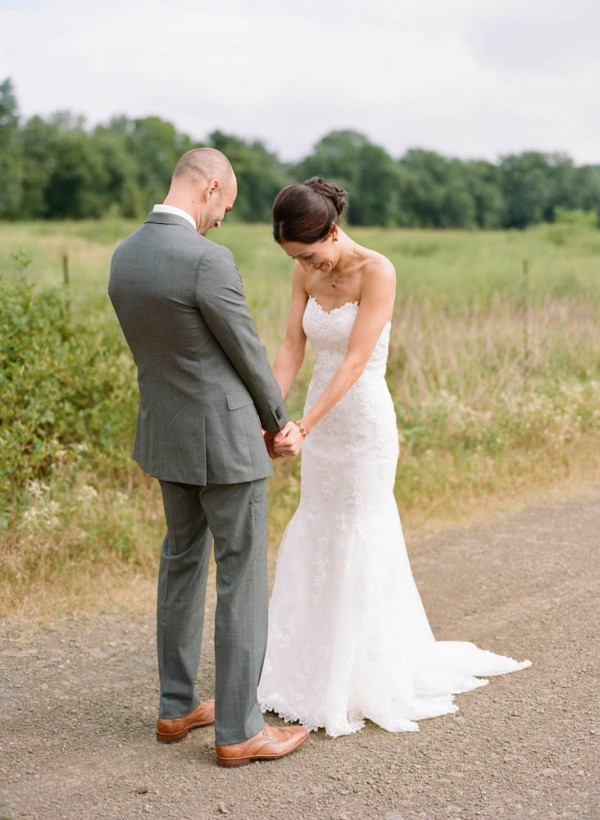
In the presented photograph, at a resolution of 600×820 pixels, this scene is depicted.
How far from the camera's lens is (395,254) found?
3478cm

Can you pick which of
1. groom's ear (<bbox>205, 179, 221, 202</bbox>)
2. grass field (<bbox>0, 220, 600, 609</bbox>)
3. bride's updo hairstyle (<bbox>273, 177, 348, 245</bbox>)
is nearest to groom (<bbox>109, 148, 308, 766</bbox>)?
groom's ear (<bbox>205, 179, 221, 202</bbox>)

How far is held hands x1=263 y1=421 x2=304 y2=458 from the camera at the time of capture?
3.50m

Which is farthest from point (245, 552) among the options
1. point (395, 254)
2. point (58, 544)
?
point (395, 254)

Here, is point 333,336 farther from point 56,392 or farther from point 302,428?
point 56,392

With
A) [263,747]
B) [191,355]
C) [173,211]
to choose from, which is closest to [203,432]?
[191,355]

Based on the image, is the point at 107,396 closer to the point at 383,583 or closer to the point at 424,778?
the point at 383,583

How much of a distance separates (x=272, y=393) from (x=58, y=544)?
8.23ft

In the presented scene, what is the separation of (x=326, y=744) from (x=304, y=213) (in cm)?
207

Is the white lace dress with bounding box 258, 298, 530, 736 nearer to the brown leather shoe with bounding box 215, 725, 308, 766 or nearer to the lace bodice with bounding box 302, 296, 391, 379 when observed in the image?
the lace bodice with bounding box 302, 296, 391, 379

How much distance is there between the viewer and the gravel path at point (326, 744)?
10.4 feet

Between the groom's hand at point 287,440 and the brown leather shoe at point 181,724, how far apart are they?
3.67ft

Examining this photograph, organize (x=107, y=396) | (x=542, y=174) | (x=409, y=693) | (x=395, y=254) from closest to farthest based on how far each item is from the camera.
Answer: (x=409, y=693) → (x=107, y=396) → (x=395, y=254) → (x=542, y=174)

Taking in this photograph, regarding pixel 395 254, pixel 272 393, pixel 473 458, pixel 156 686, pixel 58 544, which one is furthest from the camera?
pixel 395 254

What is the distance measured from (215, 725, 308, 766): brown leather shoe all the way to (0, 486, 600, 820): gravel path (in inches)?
1.4
